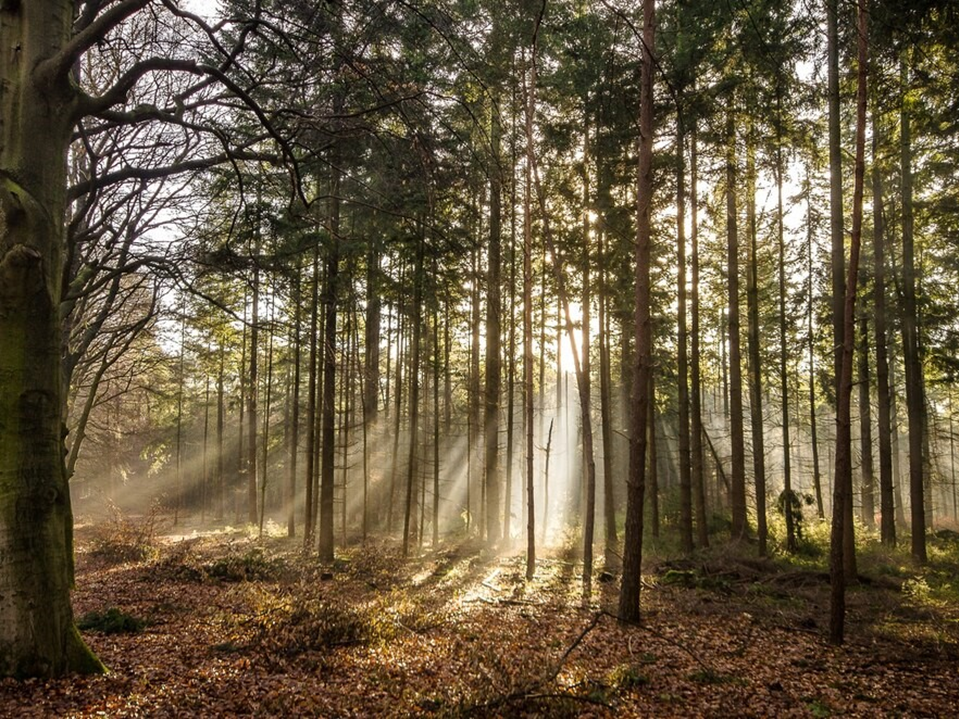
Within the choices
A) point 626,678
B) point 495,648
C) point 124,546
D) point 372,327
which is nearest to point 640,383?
point 626,678

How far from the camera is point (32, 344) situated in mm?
4461

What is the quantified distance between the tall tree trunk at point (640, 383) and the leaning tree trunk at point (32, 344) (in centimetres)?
672

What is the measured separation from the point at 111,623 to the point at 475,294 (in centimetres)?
1433

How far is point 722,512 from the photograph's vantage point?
21.8 m

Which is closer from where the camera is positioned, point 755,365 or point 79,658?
point 79,658

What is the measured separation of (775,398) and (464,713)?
27075 mm

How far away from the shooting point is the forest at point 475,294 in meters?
4.63

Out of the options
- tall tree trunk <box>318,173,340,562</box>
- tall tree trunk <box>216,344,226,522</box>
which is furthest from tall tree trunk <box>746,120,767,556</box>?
tall tree trunk <box>216,344,226,522</box>

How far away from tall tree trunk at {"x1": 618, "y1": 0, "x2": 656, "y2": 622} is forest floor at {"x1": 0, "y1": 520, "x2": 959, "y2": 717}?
714 millimetres

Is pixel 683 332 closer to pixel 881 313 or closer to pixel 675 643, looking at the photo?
pixel 881 313

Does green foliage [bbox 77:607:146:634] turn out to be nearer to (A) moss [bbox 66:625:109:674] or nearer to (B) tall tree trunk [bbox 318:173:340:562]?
(A) moss [bbox 66:625:109:674]

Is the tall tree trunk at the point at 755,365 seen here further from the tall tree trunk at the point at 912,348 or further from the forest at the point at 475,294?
the tall tree trunk at the point at 912,348

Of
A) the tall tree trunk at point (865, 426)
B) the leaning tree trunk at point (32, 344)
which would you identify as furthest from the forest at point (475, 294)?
the tall tree trunk at point (865, 426)

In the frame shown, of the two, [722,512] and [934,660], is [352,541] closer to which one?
[722,512]
